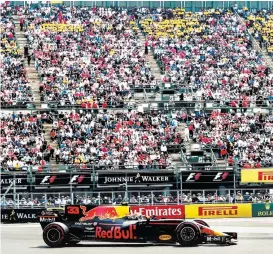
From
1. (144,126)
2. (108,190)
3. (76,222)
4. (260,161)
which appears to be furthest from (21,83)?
(76,222)

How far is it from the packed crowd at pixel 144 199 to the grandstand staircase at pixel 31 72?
420 inches

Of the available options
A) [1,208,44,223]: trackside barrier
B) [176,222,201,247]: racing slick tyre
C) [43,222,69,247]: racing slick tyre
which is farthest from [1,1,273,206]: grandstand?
[176,222,201,247]: racing slick tyre

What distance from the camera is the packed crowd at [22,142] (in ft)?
145

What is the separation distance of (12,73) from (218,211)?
19.3 metres

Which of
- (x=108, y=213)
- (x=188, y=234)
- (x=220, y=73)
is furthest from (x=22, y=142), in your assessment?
(x=188, y=234)

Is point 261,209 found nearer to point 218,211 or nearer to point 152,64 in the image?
point 218,211

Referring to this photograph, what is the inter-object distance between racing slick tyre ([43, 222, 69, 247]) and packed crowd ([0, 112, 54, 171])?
54.9 feet

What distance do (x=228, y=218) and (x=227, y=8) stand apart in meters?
30.1

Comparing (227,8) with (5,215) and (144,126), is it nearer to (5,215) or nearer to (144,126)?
(144,126)

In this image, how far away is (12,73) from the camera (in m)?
53.2

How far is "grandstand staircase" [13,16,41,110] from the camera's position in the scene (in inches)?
2015

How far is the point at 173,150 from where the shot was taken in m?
46.6

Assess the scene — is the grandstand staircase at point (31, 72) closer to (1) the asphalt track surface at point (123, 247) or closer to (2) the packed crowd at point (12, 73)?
(2) the packed crowd at point (12, 73)

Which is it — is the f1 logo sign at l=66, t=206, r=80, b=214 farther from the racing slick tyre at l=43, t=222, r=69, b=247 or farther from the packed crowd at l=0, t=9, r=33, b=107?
the packed crowd at l=0, t=9, r=33, b=107
